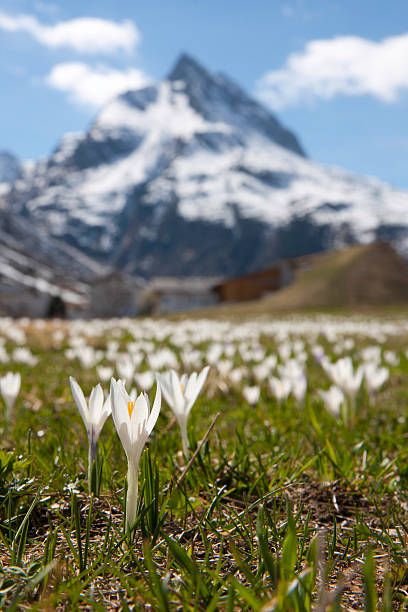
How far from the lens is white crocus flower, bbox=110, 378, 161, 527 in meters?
1.32

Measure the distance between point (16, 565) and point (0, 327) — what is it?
9884 millimetres

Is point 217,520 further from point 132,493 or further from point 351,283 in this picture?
point 351,283

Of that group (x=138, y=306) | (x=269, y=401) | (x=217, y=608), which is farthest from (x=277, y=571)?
(x=138, y=306)

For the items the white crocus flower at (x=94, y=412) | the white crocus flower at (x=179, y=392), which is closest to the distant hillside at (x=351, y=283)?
the white crocus flower at (x=179, y=392)

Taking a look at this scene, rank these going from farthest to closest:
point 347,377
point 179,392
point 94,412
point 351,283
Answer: point 351,283 → point 347,377 → point 179,392 → point 94,412

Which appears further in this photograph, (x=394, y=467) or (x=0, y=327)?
(x=0, y=327)

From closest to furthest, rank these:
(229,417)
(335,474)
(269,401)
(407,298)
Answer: (335,474) → (229,417) → (269,401) → (407,298)

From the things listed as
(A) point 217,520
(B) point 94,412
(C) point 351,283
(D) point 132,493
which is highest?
(C) point 351,283

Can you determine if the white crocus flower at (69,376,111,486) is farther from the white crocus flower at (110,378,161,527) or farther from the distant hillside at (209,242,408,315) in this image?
the distant hillside at (209,242,408,315)

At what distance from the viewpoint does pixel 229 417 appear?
140 inches

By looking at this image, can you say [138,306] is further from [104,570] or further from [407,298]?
[104,570]

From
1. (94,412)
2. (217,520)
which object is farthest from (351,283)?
→ (94,412)

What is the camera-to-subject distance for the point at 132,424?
1.35 meters

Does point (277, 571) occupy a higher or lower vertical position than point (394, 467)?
higher
